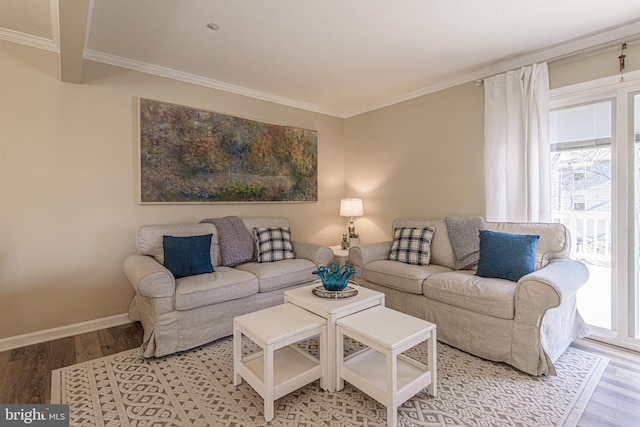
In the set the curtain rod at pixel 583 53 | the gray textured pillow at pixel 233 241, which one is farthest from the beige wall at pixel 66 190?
the curtain rod at pixel 583 53

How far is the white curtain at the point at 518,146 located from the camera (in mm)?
2783

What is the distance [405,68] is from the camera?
3.16 meters

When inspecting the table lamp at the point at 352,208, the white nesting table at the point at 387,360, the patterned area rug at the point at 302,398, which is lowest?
the patterned area rug at the point at 302,398

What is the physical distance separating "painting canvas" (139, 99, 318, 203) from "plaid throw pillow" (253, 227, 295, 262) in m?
0.57

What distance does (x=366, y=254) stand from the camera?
3258 mm

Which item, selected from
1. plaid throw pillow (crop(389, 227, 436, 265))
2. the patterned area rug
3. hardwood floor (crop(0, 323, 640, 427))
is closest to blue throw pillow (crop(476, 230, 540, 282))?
plaid throw pillow (crop(389, 227, 436, 265))

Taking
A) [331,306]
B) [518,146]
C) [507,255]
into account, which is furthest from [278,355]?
[518,146]

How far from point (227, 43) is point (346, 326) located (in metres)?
2.45

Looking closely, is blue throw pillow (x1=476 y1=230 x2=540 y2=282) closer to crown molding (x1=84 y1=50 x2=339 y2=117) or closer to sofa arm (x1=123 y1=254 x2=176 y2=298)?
sofa arm (x1=123 y1=254 x2=176 y2=298)

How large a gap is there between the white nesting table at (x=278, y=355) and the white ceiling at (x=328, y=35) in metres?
2.03

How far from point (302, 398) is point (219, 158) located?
2.59 metres

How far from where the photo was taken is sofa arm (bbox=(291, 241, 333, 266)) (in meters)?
3.29

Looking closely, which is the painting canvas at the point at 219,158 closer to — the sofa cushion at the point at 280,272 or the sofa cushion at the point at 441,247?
the sofa cushion at the point at 280,272

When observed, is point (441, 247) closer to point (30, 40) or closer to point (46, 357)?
point (46, 357)
